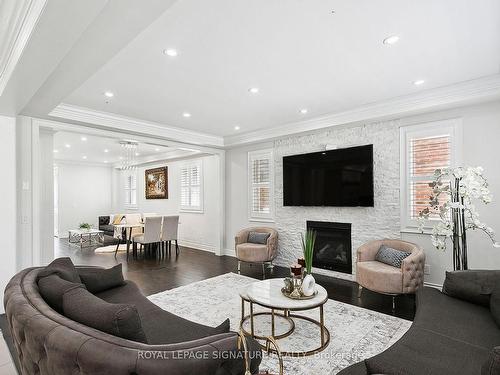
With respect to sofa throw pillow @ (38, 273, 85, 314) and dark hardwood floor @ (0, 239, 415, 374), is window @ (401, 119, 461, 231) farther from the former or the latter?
sofa throw pillow @ (38, 273, 85, 314)

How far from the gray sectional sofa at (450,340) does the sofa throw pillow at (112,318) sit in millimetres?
1351

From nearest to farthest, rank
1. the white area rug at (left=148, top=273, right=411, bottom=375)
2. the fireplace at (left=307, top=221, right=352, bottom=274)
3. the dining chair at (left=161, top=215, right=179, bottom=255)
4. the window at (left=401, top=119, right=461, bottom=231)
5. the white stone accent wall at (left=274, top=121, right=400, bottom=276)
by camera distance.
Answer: the white area rug at (left=148, top=273, right=411, bottom=375) → the window at (left=401, top=119, right=461, bottom=231) → the white stone accent wall at (left=274, top=121, right=400, bottom=276) → the fireplace at (left=307, top=221, right=352, bottom=274) → the dining chair at (left=161, top=215, right=179, bottom=255)

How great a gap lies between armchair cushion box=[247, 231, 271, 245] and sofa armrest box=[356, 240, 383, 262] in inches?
72.0

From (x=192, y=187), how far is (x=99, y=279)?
5.33 m

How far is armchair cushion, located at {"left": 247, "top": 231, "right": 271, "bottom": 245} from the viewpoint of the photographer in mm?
5469

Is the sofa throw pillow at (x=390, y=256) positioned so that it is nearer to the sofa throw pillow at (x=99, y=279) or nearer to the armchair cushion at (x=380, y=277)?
the armchair cushion at (x=380, y=277)

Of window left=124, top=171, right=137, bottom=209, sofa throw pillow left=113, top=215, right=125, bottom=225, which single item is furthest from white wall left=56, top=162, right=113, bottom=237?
sofa throw pillow left=113, top=215, right=125, bottom=225

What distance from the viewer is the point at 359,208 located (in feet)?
15.4

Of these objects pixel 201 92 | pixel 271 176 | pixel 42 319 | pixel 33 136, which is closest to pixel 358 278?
pixel 271 176

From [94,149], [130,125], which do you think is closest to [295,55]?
[130,125]

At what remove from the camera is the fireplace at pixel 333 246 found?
481 centimetres

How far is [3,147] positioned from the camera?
11.7 ft

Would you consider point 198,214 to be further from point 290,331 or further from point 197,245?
point 290,331

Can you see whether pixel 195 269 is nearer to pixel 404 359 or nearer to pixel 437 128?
pixel 404 359
